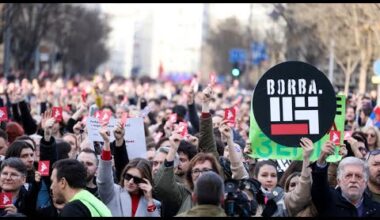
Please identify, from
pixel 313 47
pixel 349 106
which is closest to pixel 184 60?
pixel 313 47

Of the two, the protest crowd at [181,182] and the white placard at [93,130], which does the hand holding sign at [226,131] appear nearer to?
the protest crowd at [181,182]

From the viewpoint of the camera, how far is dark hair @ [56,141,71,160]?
12.1 meters

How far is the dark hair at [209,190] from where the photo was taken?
8.01 meters

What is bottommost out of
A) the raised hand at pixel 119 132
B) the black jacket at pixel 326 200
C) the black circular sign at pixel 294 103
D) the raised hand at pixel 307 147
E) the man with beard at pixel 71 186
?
the black jacket at pixel 326 200

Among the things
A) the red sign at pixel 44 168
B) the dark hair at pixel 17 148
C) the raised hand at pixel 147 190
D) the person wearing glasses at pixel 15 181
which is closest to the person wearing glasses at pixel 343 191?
the raised hand at pixel 147 190

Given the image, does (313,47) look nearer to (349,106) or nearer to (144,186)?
(349,106)

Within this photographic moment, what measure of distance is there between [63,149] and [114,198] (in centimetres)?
255

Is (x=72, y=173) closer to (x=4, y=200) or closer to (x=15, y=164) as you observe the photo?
(x=4, y=200)

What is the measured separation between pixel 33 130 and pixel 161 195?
646cm

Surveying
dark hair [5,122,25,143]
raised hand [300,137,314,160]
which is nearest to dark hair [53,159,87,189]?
raised hand [300,137,314,160]

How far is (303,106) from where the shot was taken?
382 inches

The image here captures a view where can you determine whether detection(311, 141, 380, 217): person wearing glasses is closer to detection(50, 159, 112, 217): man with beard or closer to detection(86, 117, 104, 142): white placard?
detection(50, 159, 112, 217): man with beard

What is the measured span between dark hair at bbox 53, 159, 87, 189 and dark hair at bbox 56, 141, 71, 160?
322cm

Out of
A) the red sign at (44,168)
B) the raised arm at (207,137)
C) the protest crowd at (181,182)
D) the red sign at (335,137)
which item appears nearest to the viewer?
the protest crowd at (181,182)
